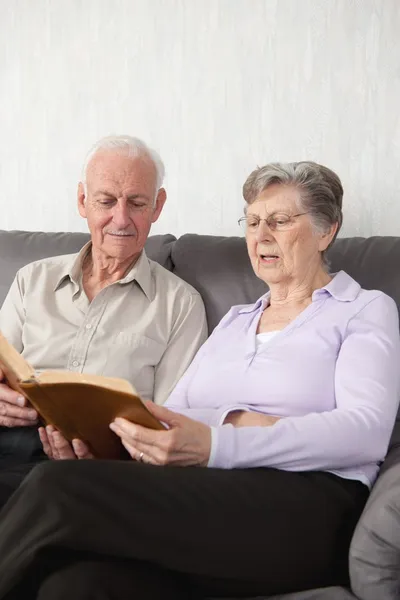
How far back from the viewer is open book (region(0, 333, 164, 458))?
1394 millimetres

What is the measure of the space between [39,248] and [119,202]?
0.36 m

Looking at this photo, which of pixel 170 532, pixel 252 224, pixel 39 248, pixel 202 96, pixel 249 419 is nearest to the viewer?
pixel 170 532

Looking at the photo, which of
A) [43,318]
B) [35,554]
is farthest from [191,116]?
[35,554]

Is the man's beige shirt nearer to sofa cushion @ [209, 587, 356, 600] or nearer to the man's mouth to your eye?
the man's mouth

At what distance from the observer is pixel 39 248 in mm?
2477

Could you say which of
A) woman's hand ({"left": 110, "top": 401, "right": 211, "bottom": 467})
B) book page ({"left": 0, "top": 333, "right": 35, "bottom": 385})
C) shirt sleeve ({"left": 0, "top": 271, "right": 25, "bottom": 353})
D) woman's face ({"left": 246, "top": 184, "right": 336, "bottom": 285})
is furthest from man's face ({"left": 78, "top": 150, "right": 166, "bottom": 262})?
woman's hand ({"left": 110, "top": 401, "right": 211, "bottom": 467})

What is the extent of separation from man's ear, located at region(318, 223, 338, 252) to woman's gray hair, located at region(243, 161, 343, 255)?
0.03 feet

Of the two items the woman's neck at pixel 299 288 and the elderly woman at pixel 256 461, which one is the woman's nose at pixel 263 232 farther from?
the woman's neck at pixel 299 288

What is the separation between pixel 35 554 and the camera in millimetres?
1275

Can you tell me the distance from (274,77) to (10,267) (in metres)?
0.97

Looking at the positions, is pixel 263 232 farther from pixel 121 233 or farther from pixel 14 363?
pixel 14 363

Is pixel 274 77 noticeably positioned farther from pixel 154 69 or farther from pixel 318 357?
pixel 318 357

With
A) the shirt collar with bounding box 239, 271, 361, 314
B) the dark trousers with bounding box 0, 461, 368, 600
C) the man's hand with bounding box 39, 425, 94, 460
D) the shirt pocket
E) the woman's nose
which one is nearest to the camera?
the dark trousers with bounding box 0, 461, 368, 600

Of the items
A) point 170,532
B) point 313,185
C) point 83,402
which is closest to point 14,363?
point 83,402
